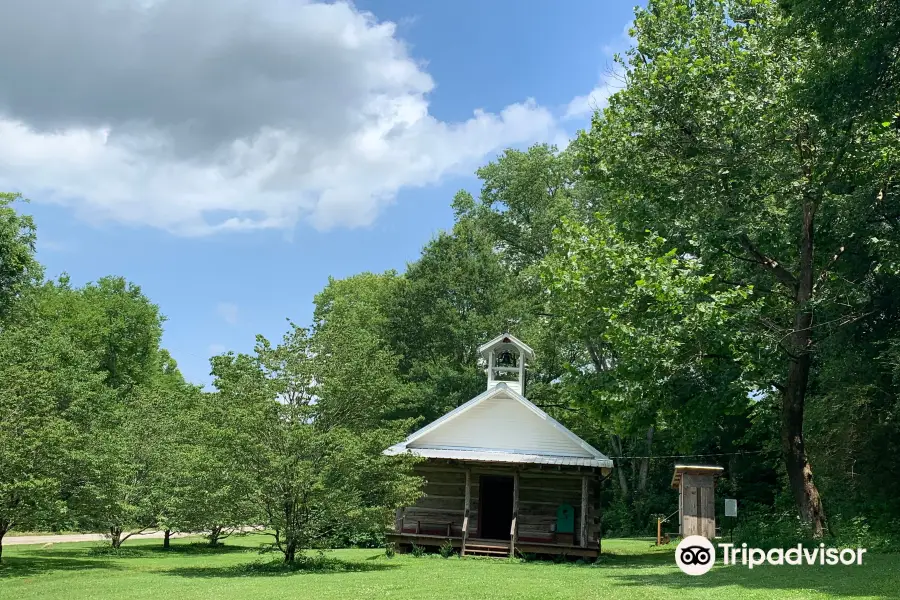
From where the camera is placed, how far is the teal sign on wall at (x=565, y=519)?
2425 cm

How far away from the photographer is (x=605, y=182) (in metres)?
22.7

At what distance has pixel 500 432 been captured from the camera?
965 inches

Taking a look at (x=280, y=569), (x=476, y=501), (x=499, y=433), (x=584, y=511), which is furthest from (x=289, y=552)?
(x=584, y=511)

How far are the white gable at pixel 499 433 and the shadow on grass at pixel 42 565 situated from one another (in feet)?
29.9

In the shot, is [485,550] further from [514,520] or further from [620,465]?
[620,465]

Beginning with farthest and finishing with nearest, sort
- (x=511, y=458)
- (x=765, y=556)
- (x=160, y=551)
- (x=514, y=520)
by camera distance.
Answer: (x=160, y=551), (x=514, y=520), (x=511, y=458), (x=765, y=556)

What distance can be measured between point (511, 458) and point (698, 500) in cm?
590

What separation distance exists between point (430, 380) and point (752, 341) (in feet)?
73.2

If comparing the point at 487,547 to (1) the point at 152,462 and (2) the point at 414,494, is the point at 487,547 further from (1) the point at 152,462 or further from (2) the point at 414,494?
(1) the point at 152,462

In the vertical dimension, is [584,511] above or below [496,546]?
above

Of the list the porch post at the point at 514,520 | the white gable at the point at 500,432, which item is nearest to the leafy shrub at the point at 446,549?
the porch post at the point at 514,520

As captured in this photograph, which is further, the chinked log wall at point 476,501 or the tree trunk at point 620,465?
the tree trunk at point 620,465

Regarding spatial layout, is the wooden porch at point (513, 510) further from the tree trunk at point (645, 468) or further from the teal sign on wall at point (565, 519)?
the tree trunk at point (645, 468)

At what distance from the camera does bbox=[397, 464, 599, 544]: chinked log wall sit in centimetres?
2467
